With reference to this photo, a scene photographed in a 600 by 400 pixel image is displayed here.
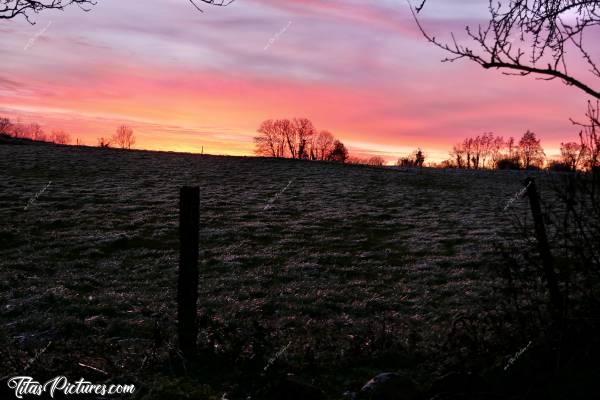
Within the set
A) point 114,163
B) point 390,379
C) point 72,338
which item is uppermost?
point 114,163

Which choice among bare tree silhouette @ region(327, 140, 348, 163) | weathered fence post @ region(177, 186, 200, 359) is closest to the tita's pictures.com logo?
weathered fence post @ region(177, 186, 200, 359)

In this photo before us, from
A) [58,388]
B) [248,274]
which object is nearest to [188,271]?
[58,388]

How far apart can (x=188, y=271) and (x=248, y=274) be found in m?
6.20

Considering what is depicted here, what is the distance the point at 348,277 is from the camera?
1316 cm

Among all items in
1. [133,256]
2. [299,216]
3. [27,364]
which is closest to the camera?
[27,364]

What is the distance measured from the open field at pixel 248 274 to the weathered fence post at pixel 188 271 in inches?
13.3

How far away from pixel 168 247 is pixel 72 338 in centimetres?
783

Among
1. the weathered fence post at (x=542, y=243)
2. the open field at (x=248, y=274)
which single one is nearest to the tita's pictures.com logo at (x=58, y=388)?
the open field at (x=248, y=274)

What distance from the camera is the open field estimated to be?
23.9ft

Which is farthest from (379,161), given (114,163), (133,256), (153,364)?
(153,364)

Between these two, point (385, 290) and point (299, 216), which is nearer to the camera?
point (385, 290)

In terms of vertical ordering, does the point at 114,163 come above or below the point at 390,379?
above

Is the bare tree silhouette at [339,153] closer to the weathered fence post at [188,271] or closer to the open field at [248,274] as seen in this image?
the open field at [248,274]

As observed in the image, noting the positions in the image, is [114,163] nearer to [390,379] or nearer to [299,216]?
[299,216]
